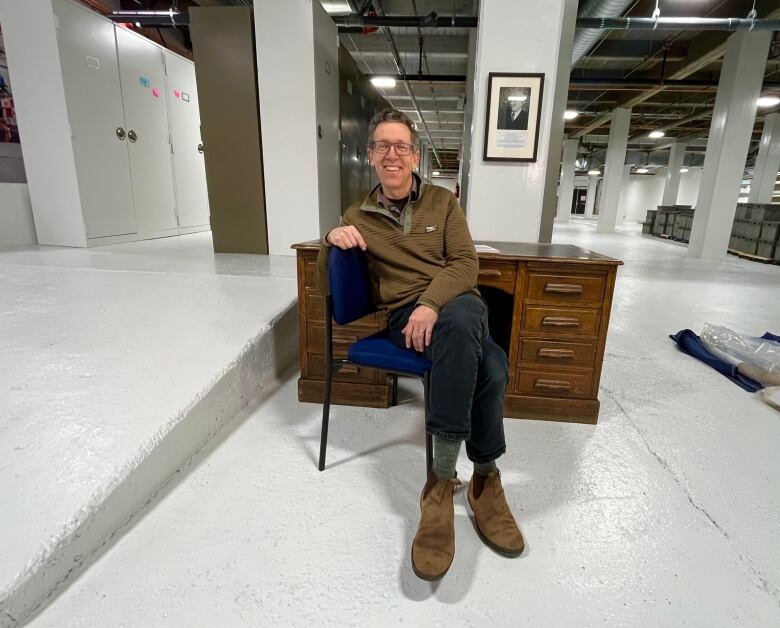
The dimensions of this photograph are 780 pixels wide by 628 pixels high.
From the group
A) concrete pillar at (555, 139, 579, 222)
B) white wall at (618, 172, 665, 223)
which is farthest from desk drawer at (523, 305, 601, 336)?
white wall at (618, 172, 665, 223)

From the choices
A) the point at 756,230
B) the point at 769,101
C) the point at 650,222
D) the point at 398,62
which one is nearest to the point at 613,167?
the point at 650,222

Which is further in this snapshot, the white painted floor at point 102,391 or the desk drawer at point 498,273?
the desk drawer at point 498,273

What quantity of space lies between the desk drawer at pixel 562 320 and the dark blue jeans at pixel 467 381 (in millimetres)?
566

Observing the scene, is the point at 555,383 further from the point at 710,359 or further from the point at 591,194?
the point at 591,194

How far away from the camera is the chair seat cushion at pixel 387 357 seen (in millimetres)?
1307

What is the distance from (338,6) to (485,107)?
380 cm

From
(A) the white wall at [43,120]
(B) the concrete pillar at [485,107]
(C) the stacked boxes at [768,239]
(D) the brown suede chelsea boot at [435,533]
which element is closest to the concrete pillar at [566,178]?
(C) the stacked boxes at [768,239]

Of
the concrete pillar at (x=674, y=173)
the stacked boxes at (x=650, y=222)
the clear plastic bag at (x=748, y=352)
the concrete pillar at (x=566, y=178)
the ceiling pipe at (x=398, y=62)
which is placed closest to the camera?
the clear plastic bag at (x=748, y=352)

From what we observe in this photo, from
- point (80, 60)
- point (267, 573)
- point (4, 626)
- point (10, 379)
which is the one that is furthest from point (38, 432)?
point (80, 60)

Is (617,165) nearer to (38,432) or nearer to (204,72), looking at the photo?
(204,72)

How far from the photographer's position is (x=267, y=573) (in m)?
1.09

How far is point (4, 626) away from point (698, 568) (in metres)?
1.68

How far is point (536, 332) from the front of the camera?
1836 millimetres

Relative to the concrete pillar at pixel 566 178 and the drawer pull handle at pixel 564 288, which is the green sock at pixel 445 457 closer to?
the drawer pull handle at pixel 564 288
